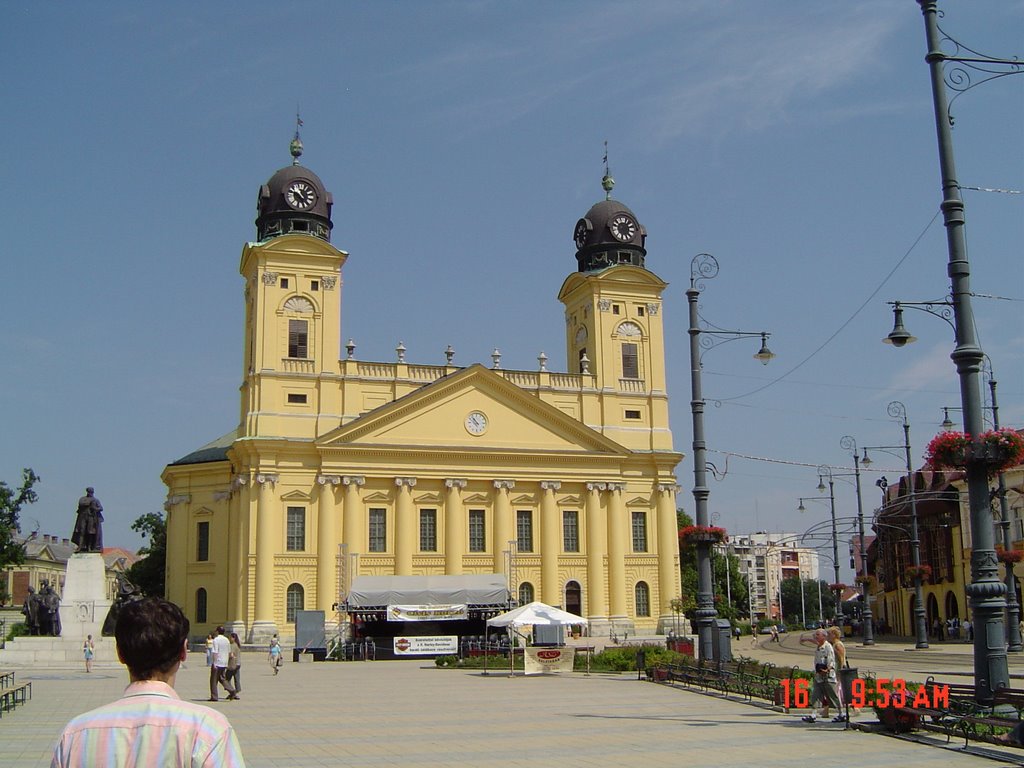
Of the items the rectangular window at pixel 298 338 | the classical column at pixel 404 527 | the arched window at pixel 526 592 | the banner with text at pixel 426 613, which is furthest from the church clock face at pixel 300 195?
the arched window at pixel 526 592

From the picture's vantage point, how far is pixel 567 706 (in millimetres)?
21438

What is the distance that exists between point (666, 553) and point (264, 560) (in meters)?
23.0

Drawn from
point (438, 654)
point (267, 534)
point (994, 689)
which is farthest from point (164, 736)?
point (267, 534)

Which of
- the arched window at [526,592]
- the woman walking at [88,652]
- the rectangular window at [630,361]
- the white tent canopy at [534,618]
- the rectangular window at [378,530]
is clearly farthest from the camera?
the rectangular window at [630,361]

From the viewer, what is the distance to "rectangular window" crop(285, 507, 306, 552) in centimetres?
5625

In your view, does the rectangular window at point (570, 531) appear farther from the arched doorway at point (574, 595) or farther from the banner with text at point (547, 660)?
the banner with text at point (547, 660)

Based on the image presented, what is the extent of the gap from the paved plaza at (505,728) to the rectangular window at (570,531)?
1207 inches

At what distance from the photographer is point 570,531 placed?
200ft

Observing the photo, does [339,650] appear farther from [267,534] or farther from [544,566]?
[544,566]

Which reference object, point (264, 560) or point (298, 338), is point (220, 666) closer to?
point (264, 560)

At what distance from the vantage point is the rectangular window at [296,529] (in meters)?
56.2

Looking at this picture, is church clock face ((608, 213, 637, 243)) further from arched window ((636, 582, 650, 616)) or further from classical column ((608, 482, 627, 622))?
arched window ((636, 582, 650, 616))

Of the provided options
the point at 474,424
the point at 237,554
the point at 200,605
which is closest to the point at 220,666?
→ the point at 237,554

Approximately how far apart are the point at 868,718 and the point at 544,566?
4237 cm
